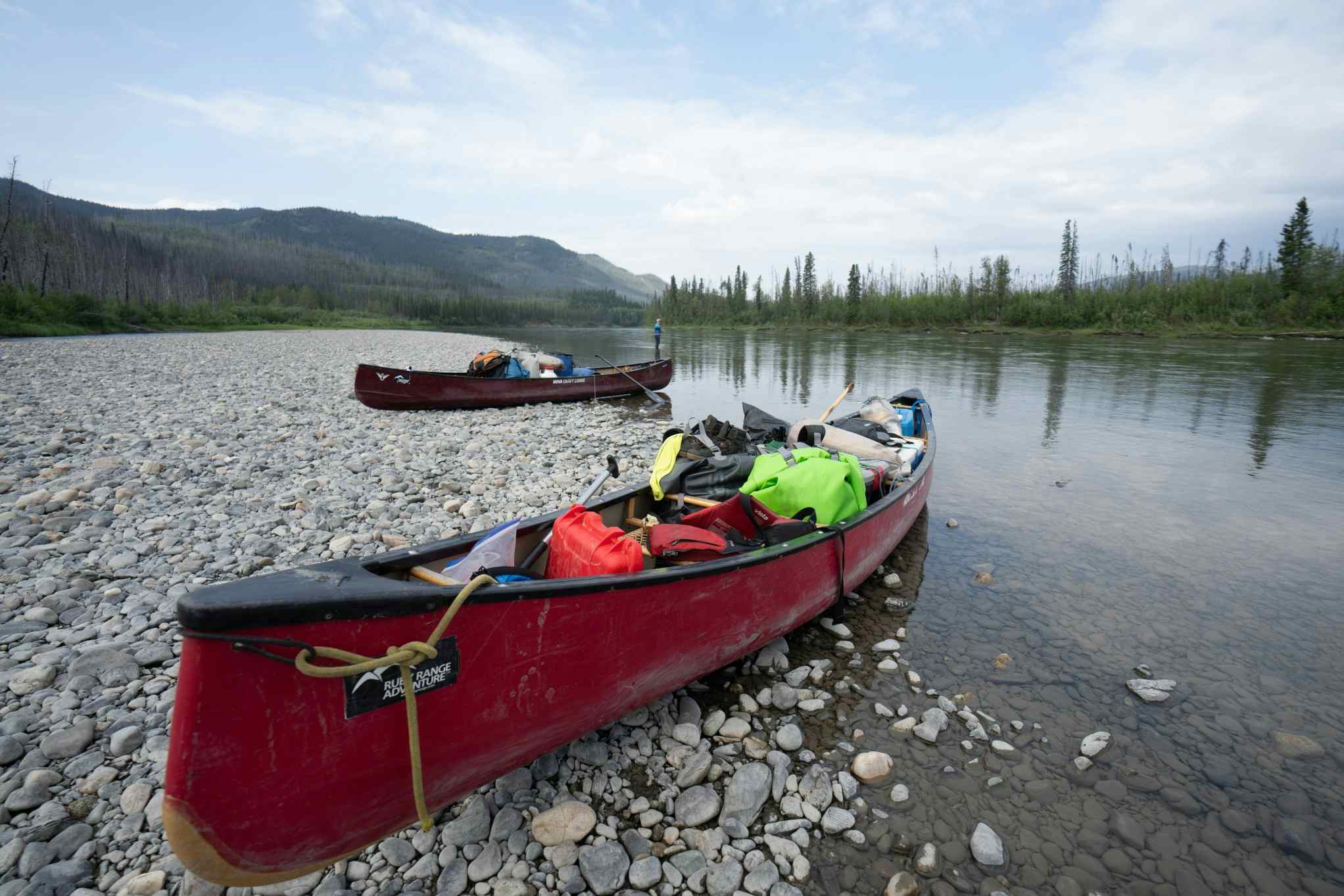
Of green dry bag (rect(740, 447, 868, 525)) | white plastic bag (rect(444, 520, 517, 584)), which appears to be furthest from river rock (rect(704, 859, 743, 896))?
green dry bag (rect(740, 447, 868, 525))

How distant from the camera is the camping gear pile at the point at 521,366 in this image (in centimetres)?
1467

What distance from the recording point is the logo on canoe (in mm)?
2197

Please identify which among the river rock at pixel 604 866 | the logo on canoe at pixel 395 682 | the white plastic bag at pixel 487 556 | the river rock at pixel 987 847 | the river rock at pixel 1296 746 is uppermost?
the white plastic bag at pixel 487 556

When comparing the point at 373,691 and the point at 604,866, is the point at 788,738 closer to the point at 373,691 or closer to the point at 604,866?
the point at 604,866

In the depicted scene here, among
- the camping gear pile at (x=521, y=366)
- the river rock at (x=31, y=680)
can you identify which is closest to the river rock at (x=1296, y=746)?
the river rock at (x=31, y=680)

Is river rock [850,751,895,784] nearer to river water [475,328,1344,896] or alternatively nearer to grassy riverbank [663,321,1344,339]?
river water [475,328,1344,896]

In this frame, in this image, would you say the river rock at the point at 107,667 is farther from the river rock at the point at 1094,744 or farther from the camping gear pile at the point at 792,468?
the river rock at the point at 1094,744

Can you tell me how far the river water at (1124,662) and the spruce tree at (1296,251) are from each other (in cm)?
5257

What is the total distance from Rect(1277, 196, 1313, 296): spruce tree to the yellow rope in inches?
2675

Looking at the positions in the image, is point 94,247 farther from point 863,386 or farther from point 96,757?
point 96,757

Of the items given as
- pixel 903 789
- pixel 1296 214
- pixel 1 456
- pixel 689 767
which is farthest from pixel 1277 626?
pixel 1296 214

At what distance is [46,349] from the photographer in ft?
73.6

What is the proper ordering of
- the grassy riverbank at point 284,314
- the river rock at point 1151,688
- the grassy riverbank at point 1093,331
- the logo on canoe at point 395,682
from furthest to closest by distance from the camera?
the grassy riverbank at point 1093,331 → the grassy riverbank at point 284,314 → the river rock at point 1151,688 → the logo on canoe at point 395,682

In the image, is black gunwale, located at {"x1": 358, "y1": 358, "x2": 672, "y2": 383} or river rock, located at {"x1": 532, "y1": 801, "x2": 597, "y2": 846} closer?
river rock, located at {"x1": 532, "y1": 801, "x2": 597, "y2": 846}
